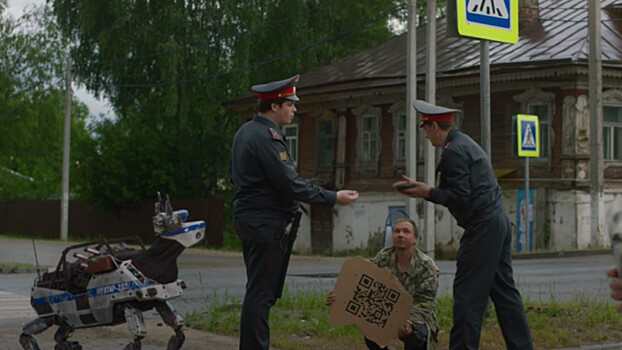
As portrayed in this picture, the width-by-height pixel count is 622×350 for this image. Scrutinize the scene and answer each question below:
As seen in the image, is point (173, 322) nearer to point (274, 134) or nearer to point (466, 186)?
point (274, 134)

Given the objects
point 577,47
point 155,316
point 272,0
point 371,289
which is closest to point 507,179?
point 577,47

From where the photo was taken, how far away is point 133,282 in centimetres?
670

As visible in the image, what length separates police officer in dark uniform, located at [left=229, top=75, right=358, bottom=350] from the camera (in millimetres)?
6320

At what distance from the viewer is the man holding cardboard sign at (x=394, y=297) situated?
703 cm

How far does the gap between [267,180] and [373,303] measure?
1242 millimetres

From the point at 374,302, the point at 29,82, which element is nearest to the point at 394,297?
the point at 374,302

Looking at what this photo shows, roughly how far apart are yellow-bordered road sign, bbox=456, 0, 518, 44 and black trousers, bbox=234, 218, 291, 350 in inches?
146

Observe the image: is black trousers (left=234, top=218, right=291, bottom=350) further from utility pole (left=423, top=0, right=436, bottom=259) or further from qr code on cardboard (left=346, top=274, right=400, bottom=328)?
utility pole (left=423, top=0, right=436, bottom=259)

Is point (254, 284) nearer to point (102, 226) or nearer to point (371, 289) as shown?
point (371, 289)

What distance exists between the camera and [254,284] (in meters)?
6.34

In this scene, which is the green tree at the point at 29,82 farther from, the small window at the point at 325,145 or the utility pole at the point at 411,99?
the utility pole at the point at 411,99

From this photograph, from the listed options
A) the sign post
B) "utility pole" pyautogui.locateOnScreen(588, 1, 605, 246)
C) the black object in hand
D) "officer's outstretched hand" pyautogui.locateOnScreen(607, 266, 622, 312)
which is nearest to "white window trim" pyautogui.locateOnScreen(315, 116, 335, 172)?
"utility pole" pyautogui.locateOnScreen(588, 1, 605, 246)

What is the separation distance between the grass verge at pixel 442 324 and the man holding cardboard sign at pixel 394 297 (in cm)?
96

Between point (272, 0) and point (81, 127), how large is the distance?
42.7 meters
